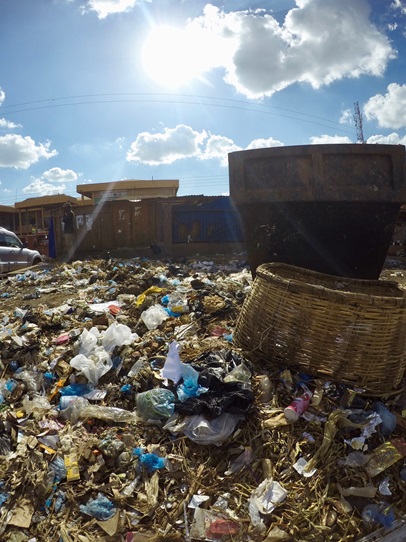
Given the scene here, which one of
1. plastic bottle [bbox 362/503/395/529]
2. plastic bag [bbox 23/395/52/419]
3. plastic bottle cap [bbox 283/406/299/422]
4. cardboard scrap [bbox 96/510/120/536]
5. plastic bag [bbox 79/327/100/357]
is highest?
plastic bag [bbox 79/327/100/357]

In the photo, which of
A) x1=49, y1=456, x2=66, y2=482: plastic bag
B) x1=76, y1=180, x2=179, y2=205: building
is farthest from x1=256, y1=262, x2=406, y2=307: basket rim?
x1=76, y1=180, x2=179, y2=205: building

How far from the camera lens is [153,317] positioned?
12.2 ft

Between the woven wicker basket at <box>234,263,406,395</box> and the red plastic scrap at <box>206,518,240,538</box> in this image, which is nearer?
the red plastic scrap at <box>206,518,240,538</box>

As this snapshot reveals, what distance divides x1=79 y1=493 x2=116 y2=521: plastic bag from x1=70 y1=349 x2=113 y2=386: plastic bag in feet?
3.20

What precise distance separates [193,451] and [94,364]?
119cm

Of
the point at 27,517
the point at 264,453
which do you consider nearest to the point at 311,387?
the point at 264,453

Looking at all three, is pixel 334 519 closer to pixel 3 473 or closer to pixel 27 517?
pixel 27 517

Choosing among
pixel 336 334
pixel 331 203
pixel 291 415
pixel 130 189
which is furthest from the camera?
pixel 130 189

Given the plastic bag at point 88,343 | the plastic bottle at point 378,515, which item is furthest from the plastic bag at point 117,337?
the plastic bottle at point 378,515

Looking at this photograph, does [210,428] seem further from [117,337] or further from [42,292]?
[42,292]

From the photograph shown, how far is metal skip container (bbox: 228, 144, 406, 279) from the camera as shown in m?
3.54

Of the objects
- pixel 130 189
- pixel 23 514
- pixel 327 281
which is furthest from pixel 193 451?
pixel 130 189

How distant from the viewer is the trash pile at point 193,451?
5.96ft

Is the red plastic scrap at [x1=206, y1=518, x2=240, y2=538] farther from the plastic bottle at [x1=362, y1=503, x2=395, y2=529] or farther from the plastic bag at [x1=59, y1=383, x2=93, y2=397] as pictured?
the plastic bag at [x1=59, y1=383, x2=93, y2=397]
